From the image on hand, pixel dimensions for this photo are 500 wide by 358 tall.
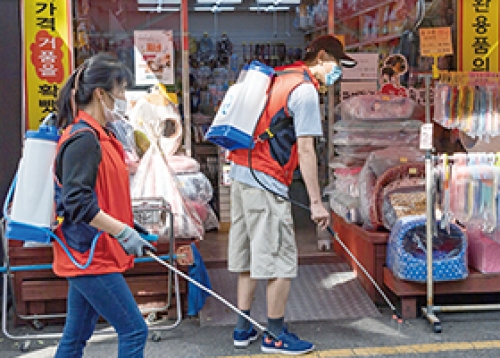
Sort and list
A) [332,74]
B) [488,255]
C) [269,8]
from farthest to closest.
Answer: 1. [269,8]
2. [488,255]
3. [332,74]

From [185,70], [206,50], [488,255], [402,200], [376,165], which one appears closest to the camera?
[488,255]

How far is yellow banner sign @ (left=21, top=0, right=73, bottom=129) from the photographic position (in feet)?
18.9

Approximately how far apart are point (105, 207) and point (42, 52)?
286 cm

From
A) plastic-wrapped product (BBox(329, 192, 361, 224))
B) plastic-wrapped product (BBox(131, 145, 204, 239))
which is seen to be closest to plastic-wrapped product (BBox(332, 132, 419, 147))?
plastic-wrapped product (BBox(329, 192, 361, 224))

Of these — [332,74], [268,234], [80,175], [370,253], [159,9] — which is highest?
[159,9]

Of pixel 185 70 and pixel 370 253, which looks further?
pixel 185 70

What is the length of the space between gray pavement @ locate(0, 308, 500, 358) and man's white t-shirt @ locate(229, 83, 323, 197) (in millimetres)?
1152

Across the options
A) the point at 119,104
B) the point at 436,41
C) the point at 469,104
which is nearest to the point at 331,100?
the point at 436,41

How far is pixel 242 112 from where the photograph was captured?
4.66 metres

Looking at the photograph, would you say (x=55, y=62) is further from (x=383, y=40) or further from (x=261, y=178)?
(x=383, y=40)

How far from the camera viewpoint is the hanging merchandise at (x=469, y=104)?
5.61 meters

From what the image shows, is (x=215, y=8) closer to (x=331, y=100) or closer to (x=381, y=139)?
(x=331, y=100)

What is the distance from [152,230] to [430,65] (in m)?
3.36

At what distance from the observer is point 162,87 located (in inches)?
264
